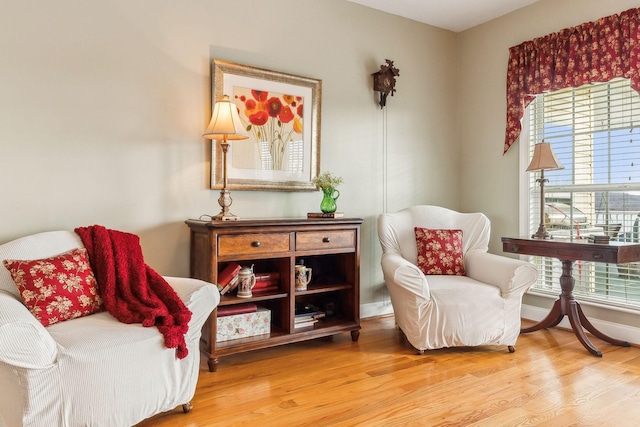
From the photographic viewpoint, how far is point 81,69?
2611 millimetres

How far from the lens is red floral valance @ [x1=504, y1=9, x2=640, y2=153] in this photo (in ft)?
10.1

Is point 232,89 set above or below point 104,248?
above

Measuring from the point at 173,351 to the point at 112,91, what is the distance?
161 centimetres

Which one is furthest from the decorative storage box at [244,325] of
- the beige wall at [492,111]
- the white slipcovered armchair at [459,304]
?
the beige wall at [492,111]

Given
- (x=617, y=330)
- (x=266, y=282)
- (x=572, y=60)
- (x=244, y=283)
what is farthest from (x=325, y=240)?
(x=572, y=60)

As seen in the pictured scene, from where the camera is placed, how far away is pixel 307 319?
310cm

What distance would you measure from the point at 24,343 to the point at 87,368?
0.24m

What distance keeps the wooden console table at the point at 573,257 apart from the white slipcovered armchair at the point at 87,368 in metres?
2.26

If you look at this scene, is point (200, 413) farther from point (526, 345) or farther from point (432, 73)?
point (432, 73)

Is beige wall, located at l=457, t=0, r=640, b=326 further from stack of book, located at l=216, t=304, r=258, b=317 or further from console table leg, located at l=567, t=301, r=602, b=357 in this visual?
stack of book, located at l=216, t=304, r=258, b=317

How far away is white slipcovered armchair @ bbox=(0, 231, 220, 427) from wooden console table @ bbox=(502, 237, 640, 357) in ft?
7.41

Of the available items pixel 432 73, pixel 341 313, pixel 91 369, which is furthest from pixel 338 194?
pixel 91 369

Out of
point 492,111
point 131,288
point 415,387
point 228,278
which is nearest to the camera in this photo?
point 131,288

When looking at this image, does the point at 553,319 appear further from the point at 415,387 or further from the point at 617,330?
the point at 415,387
